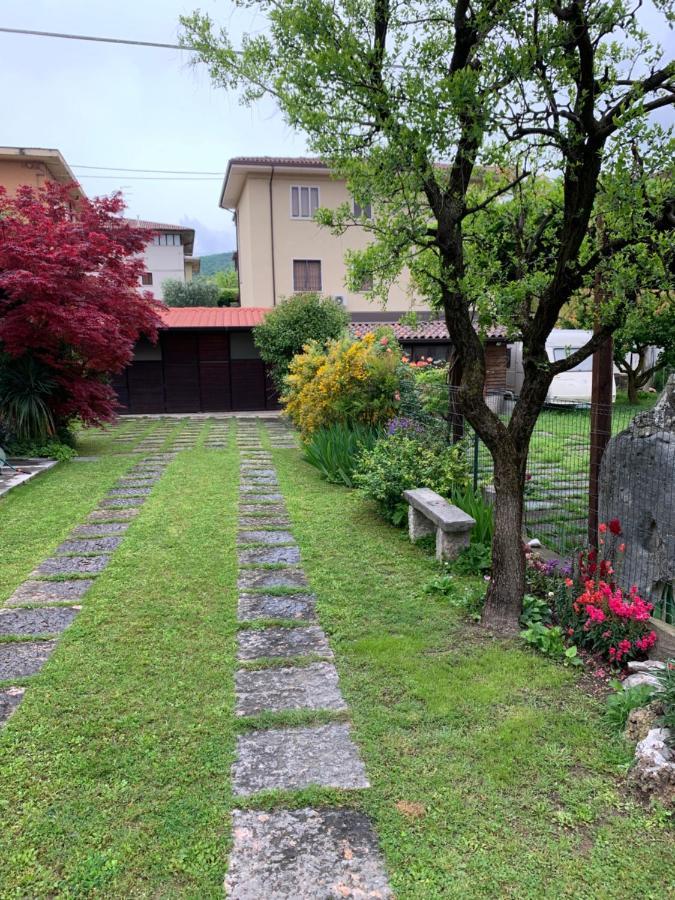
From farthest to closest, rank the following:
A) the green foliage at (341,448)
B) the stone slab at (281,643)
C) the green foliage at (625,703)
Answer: the green foliage at (341,448), the stone slab at (281,643), the green foliage at (625,703)

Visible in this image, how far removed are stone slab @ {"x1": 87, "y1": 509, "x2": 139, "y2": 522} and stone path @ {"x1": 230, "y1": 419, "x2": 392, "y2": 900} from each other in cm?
219

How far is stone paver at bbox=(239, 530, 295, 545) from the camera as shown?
5.36 metres

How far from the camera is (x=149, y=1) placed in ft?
14.0

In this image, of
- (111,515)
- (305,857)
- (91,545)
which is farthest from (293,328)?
(305,857)

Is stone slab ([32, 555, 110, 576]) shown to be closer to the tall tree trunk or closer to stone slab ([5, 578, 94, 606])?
stone slab ([5, 578, 94, 606])

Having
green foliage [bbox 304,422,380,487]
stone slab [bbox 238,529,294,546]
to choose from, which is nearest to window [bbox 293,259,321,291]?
green foliage [bbox 304,422,380,487]

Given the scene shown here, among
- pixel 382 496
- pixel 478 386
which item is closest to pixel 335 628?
pixel 478 386

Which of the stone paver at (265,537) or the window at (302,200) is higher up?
the window at (302,200)

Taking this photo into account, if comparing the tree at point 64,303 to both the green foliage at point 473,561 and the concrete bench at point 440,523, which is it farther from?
the green foliage at point 473,561

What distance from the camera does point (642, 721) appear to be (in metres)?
2.49

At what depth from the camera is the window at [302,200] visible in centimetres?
2388

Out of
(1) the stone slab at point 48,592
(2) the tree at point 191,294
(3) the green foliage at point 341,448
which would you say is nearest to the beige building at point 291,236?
(2) the tree at point 191,294

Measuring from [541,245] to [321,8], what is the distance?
1.77 metres

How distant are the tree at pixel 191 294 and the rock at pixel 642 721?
30.6m
